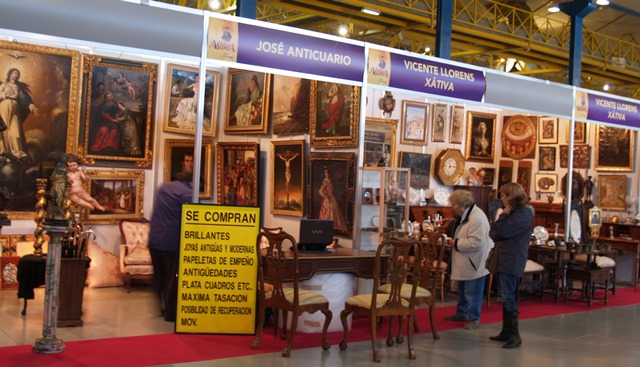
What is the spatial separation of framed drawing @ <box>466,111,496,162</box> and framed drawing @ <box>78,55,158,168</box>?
610 centimetres

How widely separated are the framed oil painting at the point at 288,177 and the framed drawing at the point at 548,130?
7027 mm

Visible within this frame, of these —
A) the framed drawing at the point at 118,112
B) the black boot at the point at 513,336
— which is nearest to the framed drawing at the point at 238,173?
the framed drawing at the point at 118,112

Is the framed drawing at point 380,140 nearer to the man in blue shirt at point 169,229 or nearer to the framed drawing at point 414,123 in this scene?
the framed drawing at point 414,123

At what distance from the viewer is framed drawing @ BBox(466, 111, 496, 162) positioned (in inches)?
546

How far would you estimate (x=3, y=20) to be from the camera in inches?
246

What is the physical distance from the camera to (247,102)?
1075 centimetres

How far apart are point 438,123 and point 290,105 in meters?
3.90

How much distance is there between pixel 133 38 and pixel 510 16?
13.5 metres

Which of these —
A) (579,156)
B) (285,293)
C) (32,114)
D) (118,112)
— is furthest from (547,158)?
(32,114)

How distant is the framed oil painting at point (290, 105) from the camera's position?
32.4 ft

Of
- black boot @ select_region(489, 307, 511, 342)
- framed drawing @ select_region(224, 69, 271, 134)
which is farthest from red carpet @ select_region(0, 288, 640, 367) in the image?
framed drawing @ select_region(224, 69, 271, 134)

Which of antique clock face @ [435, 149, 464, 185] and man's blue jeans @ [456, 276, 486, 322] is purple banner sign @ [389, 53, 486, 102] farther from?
antique clock face @ [435, 149, 464, 185]

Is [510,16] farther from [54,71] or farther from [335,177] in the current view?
[54,71]

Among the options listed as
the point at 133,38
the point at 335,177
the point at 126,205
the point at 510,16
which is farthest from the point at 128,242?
the point at 510,16
